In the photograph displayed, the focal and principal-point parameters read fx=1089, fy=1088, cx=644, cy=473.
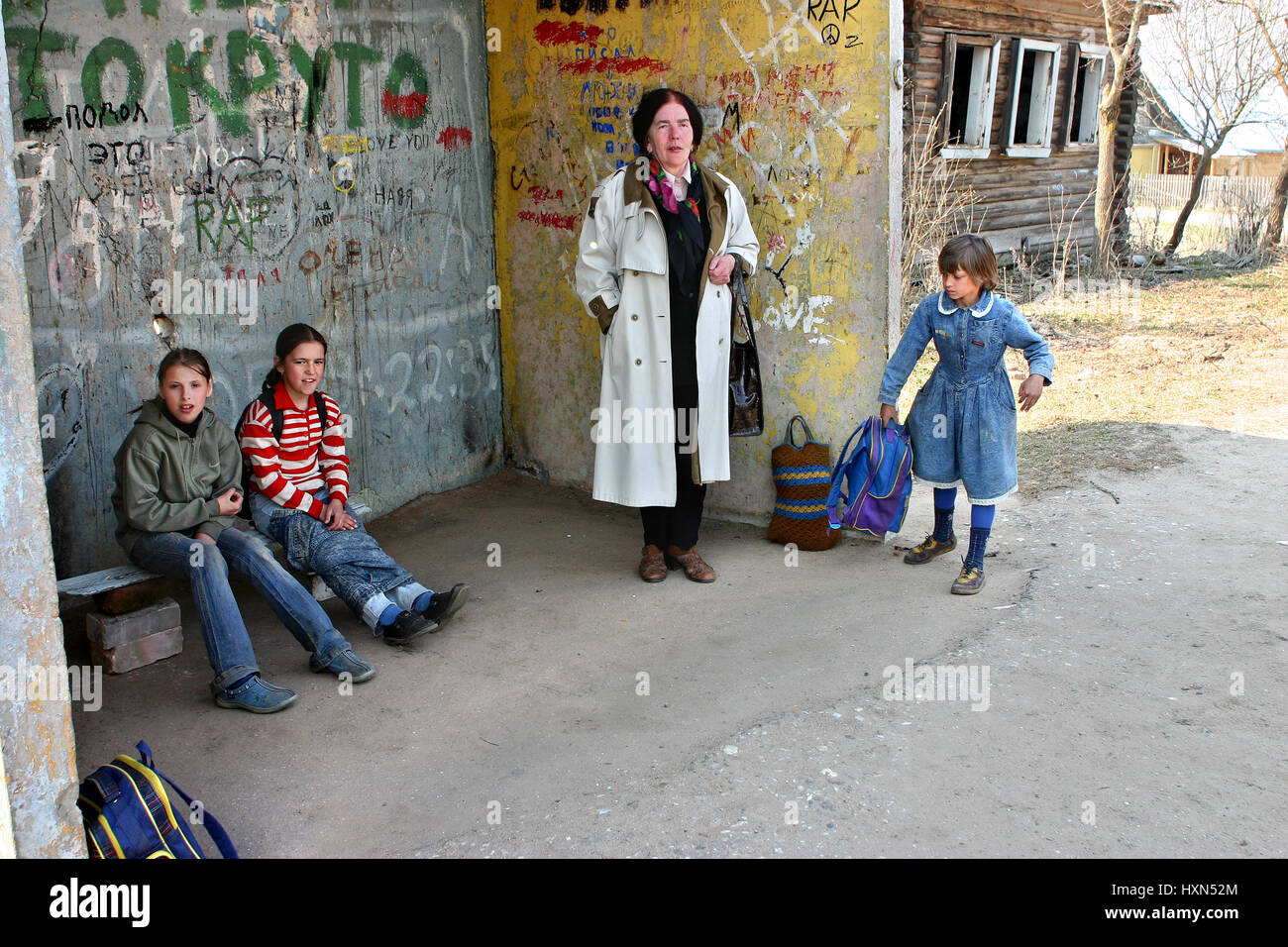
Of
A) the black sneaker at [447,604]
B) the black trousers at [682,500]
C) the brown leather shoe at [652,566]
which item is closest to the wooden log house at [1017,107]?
the black trousers at [682,500]

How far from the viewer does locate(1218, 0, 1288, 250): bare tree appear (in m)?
15.1

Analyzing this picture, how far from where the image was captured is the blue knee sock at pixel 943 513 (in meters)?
5.20

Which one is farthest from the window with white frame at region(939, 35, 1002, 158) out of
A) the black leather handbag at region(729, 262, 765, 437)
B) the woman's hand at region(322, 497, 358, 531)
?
the woman's hand at region(322, 497, 358, 531)

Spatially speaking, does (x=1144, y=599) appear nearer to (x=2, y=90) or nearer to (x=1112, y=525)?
(x=1112, y=525)

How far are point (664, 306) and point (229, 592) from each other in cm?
223

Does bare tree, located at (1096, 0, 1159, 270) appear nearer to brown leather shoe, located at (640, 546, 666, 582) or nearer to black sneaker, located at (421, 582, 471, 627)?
brown leather shoe, located at (640, 546, 666, 582)

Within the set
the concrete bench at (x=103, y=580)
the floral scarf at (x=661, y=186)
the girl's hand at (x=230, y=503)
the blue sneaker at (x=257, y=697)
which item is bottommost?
the blue sneaker at (x=257, y=697)

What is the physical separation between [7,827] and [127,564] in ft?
6.79

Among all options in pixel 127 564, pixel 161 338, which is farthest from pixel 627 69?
pixel 127 564

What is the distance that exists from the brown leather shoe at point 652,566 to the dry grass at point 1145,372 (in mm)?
2368

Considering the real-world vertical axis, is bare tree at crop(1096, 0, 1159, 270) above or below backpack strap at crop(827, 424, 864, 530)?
above

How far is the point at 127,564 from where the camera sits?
4453 mm

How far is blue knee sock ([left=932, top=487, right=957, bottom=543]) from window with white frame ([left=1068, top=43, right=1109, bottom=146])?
12575 millimetres

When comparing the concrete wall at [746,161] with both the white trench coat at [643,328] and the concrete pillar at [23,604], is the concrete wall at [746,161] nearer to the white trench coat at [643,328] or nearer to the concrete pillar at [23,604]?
the white trench coat at [643,328]
